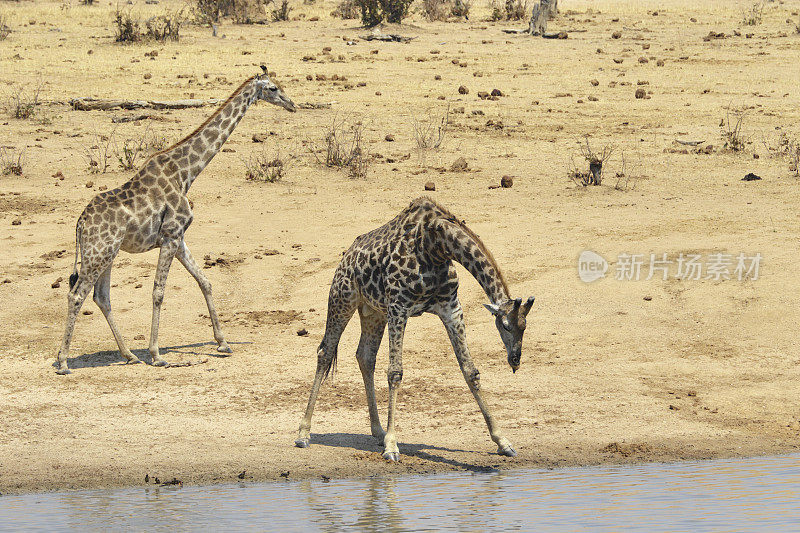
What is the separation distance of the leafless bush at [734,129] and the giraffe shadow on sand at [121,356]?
31.3ft

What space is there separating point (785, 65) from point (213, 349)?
680 inches

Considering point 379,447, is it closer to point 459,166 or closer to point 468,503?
point 468,503

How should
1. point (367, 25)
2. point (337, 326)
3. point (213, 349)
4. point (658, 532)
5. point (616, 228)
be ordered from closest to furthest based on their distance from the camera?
point (658, 532) < point (337, 326) < point (213, 349) < point (616, 228) < point (367, 25)

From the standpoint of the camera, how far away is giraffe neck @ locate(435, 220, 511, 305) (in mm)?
7977

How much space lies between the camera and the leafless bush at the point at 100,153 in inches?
679

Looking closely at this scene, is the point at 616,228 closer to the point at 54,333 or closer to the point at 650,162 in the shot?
the point at 650,162

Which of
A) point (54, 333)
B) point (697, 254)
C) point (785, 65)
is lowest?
point (54, 333)

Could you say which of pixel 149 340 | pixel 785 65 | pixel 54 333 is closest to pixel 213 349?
pixel 149 340

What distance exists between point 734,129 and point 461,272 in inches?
296

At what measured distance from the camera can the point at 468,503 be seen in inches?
303

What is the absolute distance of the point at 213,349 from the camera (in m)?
11.6

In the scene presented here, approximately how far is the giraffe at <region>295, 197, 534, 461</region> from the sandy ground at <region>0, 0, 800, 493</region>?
707mm

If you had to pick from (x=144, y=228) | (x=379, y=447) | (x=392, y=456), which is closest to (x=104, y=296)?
(x=144, y=228)

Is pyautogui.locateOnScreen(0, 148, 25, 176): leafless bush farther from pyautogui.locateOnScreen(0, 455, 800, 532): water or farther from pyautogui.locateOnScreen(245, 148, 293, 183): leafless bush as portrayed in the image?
pyautogui.locateOnScreen(0, 455, 800, 532): water
